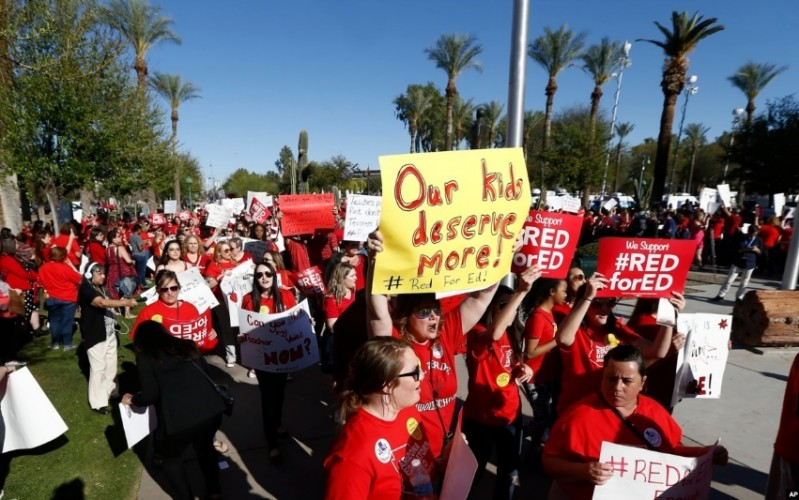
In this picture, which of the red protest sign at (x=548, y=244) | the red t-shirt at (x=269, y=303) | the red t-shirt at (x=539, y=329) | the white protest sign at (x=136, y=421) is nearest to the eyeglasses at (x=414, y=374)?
the red protest sign at (x=548, y=244)

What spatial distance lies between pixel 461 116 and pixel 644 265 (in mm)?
44650

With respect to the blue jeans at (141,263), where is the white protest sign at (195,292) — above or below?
above

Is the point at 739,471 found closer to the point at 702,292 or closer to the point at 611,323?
the point at 611,323

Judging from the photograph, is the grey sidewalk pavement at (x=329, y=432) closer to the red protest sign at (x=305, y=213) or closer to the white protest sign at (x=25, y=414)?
the white protest sign at (x=25, y=414)

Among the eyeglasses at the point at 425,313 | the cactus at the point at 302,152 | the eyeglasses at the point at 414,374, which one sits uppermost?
the cactus at the point at 302,152

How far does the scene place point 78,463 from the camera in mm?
4301

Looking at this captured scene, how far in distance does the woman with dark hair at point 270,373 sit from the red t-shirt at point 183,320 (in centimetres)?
48

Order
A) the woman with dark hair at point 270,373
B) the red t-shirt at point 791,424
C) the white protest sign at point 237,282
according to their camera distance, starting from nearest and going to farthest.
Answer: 1. the red t-shirt at point 791,424
2. the woman with dark hair at point 270,373
3. the white protest sign at point 237,282

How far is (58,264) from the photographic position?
659 cm

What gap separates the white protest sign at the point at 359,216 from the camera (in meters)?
6.37

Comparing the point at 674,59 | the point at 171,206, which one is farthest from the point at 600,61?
the point at 171,206

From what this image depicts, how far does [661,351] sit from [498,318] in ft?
4.12

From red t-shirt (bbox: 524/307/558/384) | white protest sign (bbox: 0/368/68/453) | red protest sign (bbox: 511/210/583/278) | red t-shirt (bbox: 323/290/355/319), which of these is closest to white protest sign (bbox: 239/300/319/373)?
red t-shirt (bbox: 323/290/355/319)

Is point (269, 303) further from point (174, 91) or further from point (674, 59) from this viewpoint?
point (174, 91)
